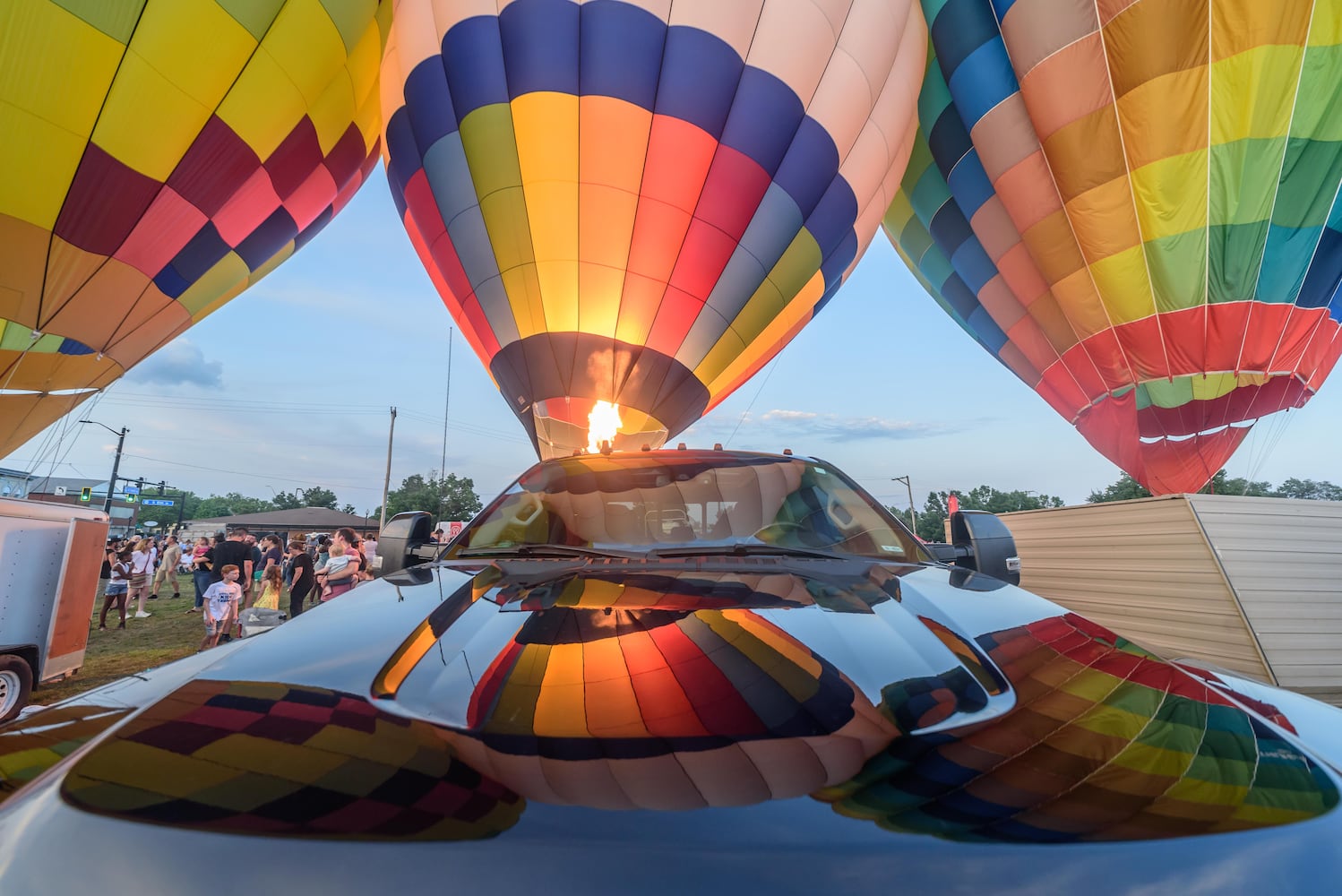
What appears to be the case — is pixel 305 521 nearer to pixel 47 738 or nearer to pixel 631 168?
pixel 631 168

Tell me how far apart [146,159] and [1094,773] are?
10427 millimetres

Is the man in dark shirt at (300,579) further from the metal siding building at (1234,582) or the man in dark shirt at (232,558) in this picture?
the metal siding building at (1234,582)

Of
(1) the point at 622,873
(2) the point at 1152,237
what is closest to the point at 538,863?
(1) the point at 622,873

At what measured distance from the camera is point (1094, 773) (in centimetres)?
76

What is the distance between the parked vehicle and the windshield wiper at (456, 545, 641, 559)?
1.16ft

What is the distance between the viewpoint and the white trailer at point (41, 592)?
17.5 ft

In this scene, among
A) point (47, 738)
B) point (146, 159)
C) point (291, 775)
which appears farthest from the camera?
point (146, 159)

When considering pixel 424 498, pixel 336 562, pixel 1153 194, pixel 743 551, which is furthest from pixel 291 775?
pixel 424 498

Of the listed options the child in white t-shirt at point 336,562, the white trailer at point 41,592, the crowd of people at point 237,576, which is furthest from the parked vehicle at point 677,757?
the child in white t-shirt at point 336,562

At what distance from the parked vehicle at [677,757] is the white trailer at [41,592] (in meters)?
6.20

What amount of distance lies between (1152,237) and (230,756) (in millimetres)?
13151

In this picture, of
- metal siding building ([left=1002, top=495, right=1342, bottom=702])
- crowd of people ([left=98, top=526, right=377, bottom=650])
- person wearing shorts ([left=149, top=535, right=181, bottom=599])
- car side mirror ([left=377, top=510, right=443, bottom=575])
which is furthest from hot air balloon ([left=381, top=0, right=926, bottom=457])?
person wearing shorts ([left=149, top=535, right=181, bottom=599])

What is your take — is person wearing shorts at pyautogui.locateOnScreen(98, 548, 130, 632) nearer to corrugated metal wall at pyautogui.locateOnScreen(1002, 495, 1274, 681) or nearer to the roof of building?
corrugated metal wall at pyautogui.locateOnScreen(1002, 495, 1274, 681)

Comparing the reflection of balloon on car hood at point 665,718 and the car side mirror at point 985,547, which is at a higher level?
the car side mirror at point 985,547
